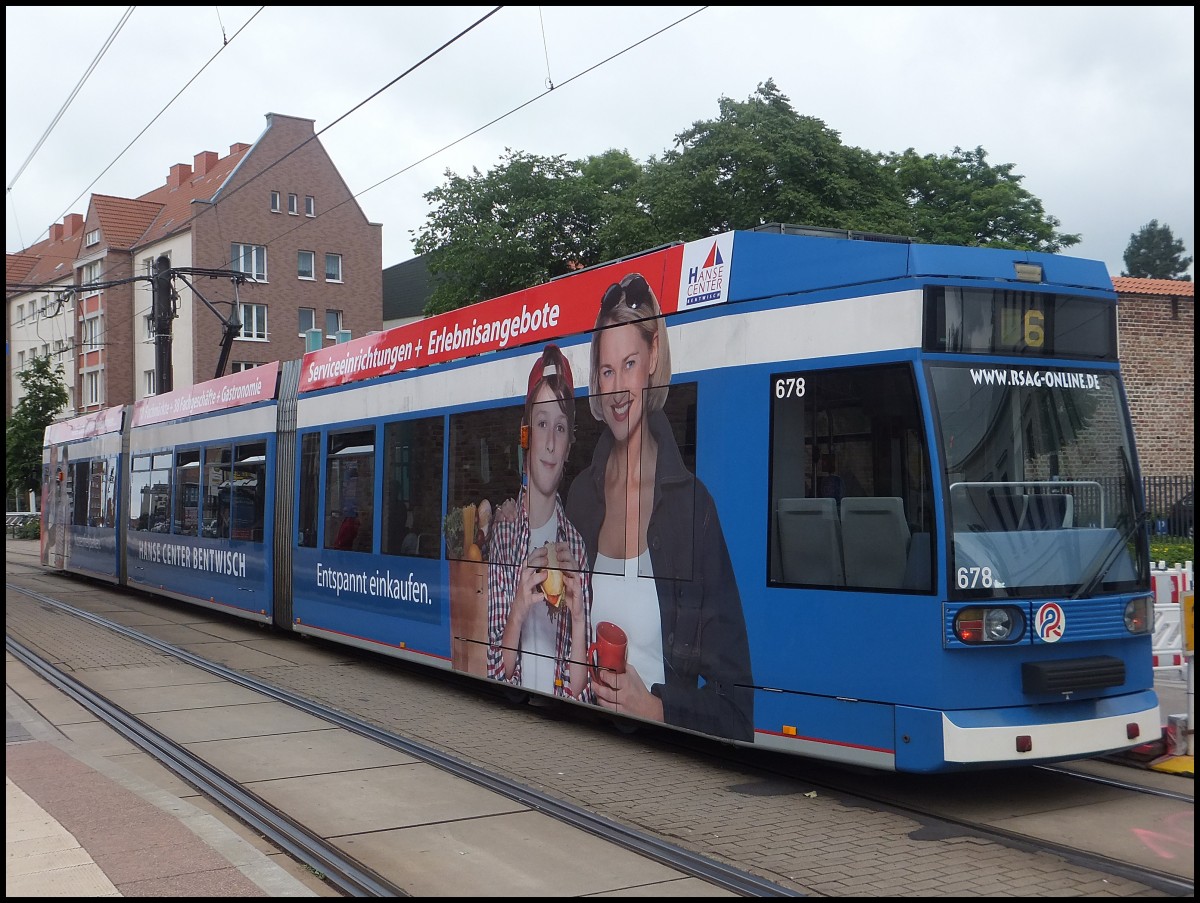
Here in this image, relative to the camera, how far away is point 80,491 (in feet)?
79.7

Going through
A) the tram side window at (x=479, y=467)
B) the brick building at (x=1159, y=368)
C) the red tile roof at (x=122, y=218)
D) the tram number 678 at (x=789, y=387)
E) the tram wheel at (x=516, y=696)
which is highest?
the red tile roof at (x=122, y=218)

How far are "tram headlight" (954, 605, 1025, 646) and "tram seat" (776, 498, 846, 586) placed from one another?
704 millimetres

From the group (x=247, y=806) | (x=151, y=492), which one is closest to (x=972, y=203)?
(x=151, y=492)

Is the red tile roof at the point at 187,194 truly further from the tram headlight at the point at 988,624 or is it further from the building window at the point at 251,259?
the tram headlight at the point at 988,624

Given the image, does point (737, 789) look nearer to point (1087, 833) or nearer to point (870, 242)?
point (1087, 833)

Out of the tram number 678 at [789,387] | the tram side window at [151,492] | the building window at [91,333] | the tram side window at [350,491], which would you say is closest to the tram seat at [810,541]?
the tram number 678 at [789,387]

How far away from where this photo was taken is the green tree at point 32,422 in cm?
4469

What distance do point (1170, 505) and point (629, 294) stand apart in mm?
15071

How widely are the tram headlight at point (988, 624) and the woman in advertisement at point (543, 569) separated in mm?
3084

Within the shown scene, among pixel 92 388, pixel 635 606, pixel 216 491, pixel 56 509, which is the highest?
pixel 92 388

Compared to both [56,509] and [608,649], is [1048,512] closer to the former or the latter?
[608,649]

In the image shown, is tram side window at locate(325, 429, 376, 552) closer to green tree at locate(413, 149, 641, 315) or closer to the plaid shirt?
the plaid shirt

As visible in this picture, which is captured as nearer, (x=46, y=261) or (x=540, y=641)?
(x=540, y=641)

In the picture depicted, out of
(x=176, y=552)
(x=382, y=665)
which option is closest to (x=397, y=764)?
(x=382, y=665)
